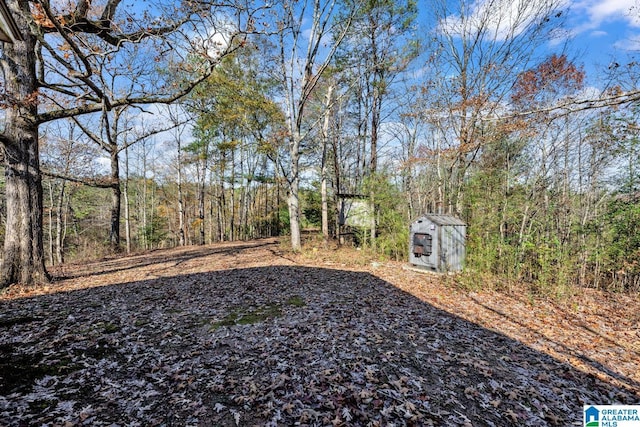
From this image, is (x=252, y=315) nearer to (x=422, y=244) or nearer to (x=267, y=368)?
(x=267, y=368)

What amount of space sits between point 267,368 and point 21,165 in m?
6.51

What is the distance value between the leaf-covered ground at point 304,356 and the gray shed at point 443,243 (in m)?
1.29

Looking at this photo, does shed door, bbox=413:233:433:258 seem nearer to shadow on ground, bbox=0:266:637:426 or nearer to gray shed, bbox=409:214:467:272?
gray shed, bbox=409:214:467:272

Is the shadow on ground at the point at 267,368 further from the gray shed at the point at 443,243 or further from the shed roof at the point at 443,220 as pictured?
the shed roof at the point at 443,220

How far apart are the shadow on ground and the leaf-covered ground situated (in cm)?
2

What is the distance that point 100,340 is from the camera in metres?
3.25

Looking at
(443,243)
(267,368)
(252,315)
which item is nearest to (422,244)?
(443,243)

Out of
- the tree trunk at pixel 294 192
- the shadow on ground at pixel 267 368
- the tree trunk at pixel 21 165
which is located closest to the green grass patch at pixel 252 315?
the shadow on ground at pixel 267 368

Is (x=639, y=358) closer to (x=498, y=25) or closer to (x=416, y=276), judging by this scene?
(x=416, y=276)

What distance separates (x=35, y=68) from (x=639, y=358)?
37.7ft

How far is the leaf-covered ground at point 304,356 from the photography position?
7.30ft

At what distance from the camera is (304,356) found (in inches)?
120

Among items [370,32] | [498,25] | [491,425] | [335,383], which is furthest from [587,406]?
[370,32]

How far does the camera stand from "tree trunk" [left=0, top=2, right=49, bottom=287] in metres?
5.20
